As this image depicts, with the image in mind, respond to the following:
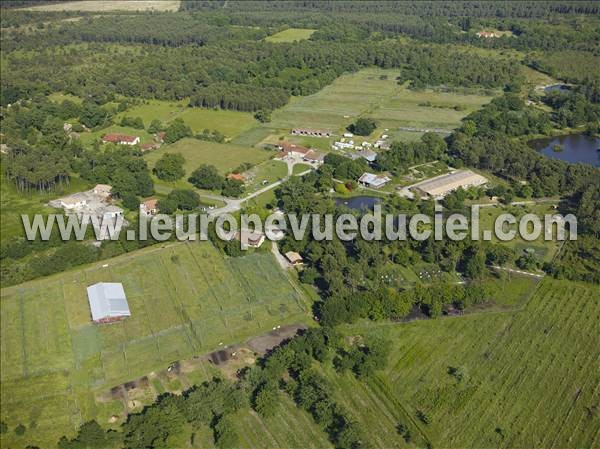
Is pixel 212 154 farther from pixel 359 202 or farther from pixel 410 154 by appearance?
pixel 410 154

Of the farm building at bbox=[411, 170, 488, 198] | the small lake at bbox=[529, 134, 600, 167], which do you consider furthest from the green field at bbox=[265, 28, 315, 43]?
the farm building at bbox=[411, 170, 488, 198]

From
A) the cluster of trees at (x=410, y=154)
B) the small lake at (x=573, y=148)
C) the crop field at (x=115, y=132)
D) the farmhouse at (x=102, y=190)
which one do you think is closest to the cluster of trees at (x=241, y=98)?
the crop field at (x=115, y=132)

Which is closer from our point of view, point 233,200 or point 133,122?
point 233,200

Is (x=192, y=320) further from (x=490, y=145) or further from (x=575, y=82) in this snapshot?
(x=575, y=82)

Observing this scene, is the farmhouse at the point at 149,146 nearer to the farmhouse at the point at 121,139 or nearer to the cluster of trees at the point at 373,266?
the farmhouse at the point at 121,139

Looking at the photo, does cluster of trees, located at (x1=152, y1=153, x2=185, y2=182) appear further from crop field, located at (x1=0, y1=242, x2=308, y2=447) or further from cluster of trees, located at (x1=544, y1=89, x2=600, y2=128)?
cluster of trees, located at (x1=544, y1=89, x2=600, y2=128)

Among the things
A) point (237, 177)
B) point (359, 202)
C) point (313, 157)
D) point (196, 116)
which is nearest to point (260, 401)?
point (359, 202)
